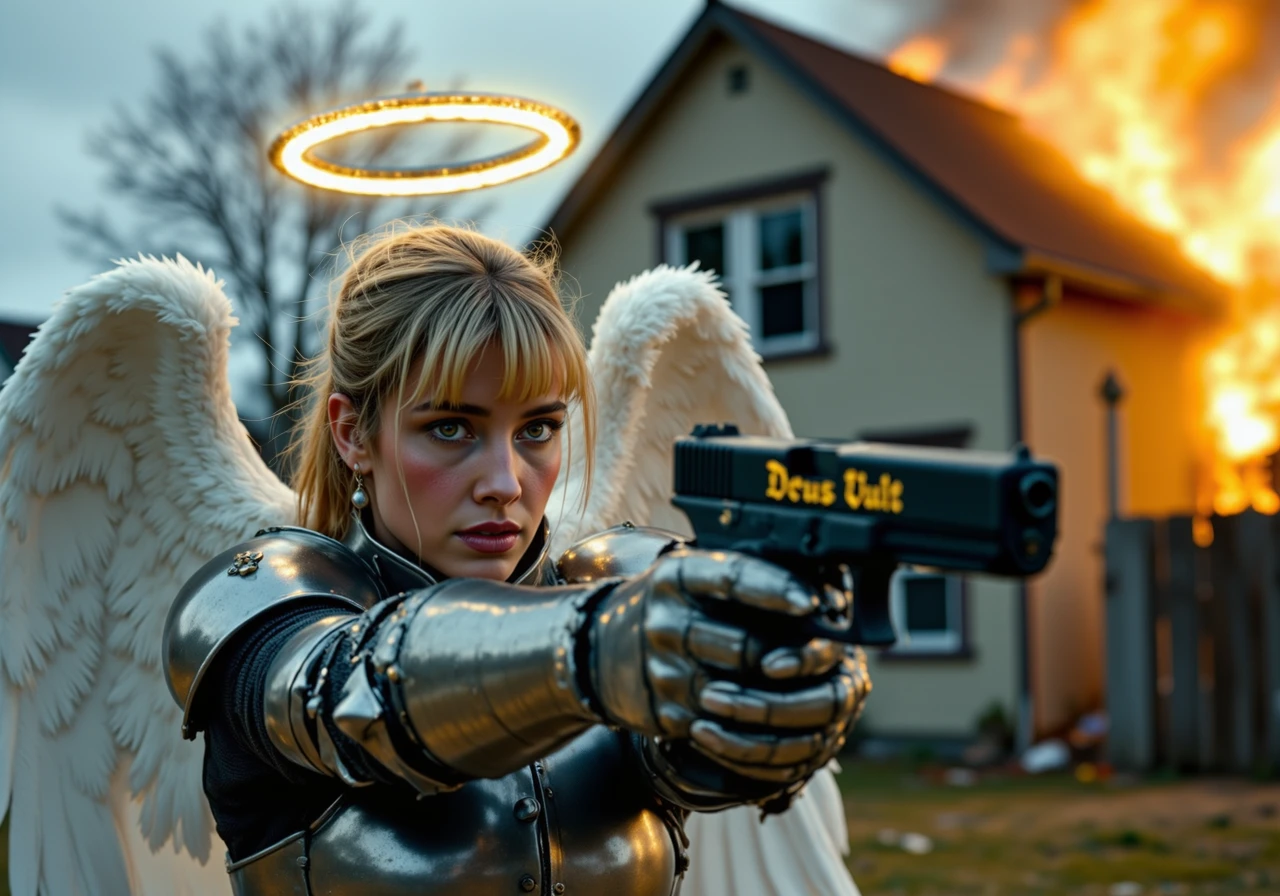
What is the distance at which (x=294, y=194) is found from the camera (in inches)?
685

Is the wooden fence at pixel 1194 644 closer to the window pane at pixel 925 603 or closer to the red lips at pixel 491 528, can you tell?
the window pane at pixel 925 603

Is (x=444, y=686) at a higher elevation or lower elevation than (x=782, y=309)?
lower

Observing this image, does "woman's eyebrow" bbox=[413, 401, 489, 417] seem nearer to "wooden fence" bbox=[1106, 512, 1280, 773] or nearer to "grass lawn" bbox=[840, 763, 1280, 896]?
"grass lawn" bbox=[840, 763, 1280, 896]

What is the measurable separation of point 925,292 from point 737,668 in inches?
446

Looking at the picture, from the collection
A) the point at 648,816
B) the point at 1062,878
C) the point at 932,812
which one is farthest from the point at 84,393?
the point at 932,812

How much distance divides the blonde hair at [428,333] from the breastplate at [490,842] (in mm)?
514

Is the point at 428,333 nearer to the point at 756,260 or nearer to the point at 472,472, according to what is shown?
the point at 472,472

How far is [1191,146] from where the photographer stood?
1706 cm

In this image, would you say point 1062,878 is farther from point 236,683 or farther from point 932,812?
point 236,683

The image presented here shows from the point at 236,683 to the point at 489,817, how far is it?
424 millimetres

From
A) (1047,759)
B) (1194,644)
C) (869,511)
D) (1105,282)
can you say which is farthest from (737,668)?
(1105,282)

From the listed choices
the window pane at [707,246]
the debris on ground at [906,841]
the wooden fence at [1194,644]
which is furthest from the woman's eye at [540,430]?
the window pane at [707,246]

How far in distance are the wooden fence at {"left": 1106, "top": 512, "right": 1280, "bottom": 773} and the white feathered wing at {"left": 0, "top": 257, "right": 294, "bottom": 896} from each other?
8.34 m

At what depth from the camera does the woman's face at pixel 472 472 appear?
1991 mm
